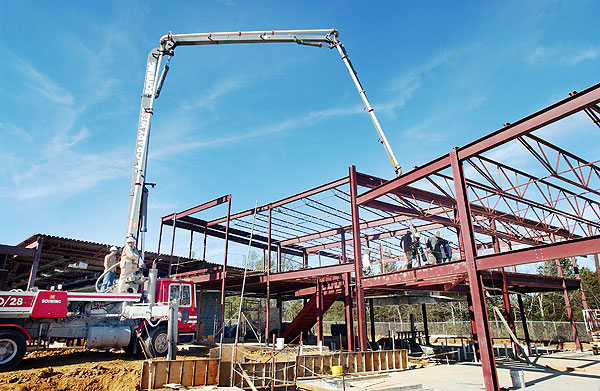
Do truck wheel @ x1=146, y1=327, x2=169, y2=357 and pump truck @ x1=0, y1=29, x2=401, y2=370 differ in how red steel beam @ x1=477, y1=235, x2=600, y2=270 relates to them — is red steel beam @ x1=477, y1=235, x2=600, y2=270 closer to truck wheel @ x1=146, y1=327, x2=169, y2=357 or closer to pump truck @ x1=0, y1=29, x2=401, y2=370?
pump truck @ x1=0, y1=29, x2=401, y2=370

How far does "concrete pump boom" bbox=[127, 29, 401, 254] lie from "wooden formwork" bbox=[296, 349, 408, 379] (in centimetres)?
898

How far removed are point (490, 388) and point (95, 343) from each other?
1433 cm

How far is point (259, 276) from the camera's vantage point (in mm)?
23781

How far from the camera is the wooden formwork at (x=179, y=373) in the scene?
37.7ft

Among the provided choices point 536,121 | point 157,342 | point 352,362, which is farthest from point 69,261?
point 536,121

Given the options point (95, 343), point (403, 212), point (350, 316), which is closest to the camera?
point (95, 343)

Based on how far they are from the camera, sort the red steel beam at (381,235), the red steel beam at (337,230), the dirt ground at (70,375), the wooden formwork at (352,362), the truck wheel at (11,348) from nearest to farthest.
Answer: the dirt ground at (70,375), the truck wheel at (11,348), the wooden formwork at (352,362), the red steel beam at (337,230), the red steel beam at (381,235)

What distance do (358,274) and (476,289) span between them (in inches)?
248

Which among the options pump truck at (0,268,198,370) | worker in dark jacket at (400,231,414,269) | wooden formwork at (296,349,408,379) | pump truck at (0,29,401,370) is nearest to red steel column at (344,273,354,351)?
wooden formwork at (296,349,408,379)

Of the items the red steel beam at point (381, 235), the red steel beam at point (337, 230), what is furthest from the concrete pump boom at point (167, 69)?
the red steel beam at point (381, 235)

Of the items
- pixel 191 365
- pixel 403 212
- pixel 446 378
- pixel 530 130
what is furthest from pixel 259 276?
pixel 530 130

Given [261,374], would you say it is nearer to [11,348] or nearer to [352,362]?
[352,362]

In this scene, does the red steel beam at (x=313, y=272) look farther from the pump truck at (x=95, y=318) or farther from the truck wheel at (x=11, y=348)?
the truck wheel at (x=11, y=348)

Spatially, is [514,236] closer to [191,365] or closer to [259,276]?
[259,276]
